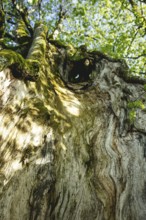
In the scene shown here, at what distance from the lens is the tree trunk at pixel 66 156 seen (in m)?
2.89

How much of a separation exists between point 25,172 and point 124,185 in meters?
1.56

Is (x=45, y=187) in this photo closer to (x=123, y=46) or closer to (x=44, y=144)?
(x=44, y=144)

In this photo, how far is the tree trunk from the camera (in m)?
2.89

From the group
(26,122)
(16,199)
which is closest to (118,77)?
(26,122)

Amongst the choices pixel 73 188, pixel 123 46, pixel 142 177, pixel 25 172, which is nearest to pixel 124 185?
pixel 142 177

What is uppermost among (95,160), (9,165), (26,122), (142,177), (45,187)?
(26,122)

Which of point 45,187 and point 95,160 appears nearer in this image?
point 45,187

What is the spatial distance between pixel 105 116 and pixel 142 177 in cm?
158

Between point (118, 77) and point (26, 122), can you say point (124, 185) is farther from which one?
point (118, 77)

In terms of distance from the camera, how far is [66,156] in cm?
361

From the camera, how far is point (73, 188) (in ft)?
10.6

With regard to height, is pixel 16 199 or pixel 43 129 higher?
pixel 43 129

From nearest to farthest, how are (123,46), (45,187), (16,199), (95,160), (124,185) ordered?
(16,199)
(45,187)
(124,185)
(95,160)
(123,46)

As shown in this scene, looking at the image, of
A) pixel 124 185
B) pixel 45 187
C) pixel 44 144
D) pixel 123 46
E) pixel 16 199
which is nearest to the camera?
pixel 16 199
